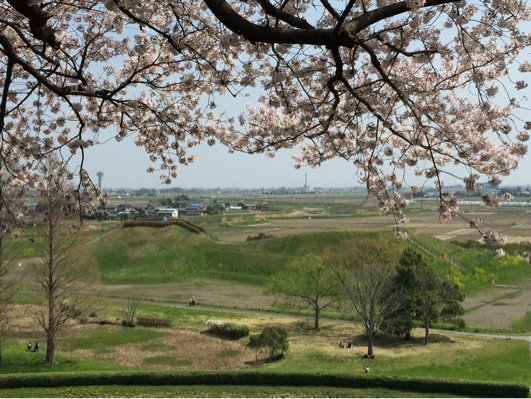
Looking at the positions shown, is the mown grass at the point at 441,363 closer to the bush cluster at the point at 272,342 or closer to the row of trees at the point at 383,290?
the bush cluster at the point at 272,342

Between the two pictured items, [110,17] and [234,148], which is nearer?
[110,17]

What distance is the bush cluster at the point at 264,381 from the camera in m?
13.3

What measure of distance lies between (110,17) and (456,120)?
16.3 ft

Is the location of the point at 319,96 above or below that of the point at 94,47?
below

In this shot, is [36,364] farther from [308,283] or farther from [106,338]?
[308,283]

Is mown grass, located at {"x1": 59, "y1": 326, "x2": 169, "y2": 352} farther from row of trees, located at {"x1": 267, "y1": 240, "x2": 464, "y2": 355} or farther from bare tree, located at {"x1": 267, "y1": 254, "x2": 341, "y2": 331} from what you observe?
row of trees, located at {"x1": 267, "y1": 240, "x2": 464, "y2": 355}

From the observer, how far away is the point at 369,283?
22766mm

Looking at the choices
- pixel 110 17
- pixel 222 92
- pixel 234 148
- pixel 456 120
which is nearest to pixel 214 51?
pixel 222 92

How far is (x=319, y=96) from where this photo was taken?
21.5ft

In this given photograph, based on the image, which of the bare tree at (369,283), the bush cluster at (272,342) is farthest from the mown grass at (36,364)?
the bare tree at (369,283)

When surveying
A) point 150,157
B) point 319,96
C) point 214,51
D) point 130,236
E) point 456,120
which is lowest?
point 130,236

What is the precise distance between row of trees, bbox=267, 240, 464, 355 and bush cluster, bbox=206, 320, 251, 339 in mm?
5110

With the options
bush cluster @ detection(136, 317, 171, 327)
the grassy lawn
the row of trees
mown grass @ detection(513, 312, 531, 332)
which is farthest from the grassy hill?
the grassy lawn

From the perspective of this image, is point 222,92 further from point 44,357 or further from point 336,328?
point 336,328
